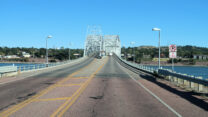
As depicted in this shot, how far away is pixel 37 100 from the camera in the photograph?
1143 centimetres

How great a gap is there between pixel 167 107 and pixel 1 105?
6.79 meters

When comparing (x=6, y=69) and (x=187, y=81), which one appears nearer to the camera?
(x=187, y=81)

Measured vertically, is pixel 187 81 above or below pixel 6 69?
below

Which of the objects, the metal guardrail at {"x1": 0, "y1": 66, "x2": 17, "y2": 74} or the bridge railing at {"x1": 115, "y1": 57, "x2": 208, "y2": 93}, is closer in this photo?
the bridge railing at {"x1": 115, "y1": 57, "x2": 208, "y2": 93}

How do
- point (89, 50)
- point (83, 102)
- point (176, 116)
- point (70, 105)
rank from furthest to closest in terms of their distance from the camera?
point (89, 50) → point (83, 102) → point (70, 105) → point (176, 116)

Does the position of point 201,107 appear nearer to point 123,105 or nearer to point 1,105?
point 123,105

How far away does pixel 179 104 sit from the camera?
11039 mm

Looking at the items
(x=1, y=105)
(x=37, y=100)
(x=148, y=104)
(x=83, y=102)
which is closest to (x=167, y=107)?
(x=148, y=104)

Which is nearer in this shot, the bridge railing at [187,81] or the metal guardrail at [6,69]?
A: the bridge railing at [187,81]

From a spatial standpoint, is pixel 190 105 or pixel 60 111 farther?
pixel 190 105

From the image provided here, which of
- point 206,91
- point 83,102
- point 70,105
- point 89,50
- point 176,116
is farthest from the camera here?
point 89,50

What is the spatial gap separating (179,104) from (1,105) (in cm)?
757

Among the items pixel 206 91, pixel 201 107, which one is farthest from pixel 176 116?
pixel 206 91

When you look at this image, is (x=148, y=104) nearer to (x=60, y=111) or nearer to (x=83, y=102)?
(x=83, y=102)
